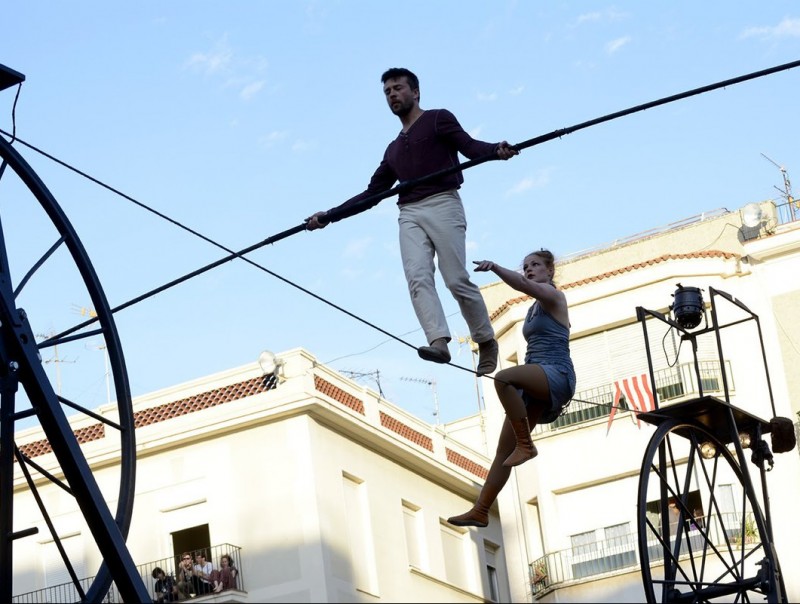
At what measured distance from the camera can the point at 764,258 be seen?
2947cm

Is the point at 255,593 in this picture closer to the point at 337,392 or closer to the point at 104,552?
the point at 337,392

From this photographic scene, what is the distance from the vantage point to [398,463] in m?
31.5

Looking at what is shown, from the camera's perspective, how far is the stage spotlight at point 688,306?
12.4 m

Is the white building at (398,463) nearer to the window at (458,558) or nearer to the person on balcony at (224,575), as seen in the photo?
the person on balcony at (224,575)

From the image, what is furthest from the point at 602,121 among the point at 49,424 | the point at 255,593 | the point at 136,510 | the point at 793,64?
the point at 136,510

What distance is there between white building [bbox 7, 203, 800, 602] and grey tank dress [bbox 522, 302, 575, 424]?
1743 cm

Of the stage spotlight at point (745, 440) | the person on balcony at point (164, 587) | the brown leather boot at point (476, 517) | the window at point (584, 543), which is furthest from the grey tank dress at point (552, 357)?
the window at point (584, 543)

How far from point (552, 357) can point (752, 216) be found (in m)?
20.3

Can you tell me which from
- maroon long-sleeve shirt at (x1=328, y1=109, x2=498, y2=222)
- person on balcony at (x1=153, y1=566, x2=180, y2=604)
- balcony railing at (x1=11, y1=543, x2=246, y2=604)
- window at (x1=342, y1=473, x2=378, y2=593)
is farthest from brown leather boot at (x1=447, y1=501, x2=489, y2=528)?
window at (x1=342, y1=473, x2=378, y2=593)

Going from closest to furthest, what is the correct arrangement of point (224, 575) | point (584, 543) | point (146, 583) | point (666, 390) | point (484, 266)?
1. point (484, 266)
2. point (224, 575)
3. point (146, 583)
4. point (584, 543)
5. point (666, 390)

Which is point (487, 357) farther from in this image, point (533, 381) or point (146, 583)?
point (146, 583)

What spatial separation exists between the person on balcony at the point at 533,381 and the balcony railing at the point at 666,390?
1882 cm

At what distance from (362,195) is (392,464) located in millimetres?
20882

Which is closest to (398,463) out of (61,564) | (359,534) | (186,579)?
(359,534)
